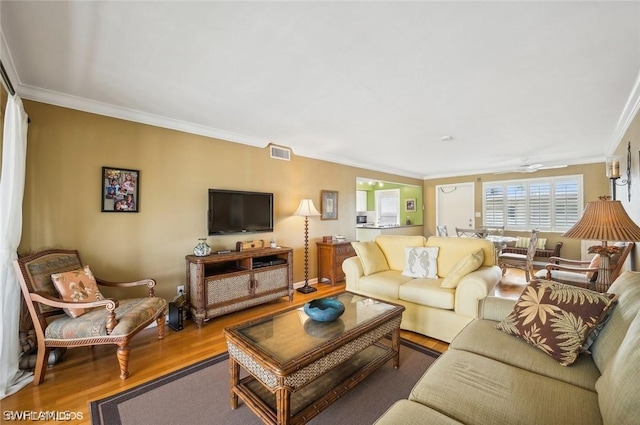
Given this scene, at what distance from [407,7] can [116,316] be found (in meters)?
2.98

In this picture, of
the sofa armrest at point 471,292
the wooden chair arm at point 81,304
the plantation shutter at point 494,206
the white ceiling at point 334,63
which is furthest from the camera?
the plantation shutter at point 494,206

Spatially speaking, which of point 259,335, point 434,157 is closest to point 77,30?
point 259,335

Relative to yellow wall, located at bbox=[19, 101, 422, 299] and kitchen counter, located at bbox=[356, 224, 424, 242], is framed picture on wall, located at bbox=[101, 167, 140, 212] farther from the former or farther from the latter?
kitchen counter, located at bbox=[356, 224, 424, 242]

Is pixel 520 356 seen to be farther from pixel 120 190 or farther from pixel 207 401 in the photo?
pixel 120 190

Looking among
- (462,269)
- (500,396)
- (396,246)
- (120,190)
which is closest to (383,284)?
(396,246)

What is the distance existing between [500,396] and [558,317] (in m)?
0.71

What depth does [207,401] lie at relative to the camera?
71.6 inches

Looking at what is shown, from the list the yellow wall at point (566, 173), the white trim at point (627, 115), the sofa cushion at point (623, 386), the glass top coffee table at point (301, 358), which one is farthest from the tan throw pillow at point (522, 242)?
the sofa cushion at point (623, 386)

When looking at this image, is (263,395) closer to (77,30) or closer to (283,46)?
(283,46)

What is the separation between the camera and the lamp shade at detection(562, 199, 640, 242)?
6.10ft

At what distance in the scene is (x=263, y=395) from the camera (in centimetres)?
165

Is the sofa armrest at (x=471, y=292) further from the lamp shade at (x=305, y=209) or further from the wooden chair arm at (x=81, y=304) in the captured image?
the wooden chair arm at (x=81, y=304)

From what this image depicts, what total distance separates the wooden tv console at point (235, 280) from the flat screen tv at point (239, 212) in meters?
0.37

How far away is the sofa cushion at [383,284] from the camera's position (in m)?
2.98
